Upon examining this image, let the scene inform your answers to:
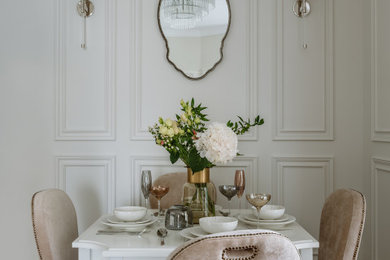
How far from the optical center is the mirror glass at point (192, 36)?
2.77m


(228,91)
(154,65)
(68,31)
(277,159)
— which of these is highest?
(68,31)

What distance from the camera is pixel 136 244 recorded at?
1.62 metres

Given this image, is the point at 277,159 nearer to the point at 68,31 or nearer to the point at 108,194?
the point at 108,194

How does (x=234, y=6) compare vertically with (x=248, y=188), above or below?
above

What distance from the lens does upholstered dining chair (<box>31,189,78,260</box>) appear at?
5.89 feet

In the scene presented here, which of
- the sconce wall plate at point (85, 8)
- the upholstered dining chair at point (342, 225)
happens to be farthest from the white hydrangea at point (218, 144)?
the sconce wall plate at point (85, 8)

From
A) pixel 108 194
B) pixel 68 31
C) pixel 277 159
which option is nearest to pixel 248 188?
pixel 277 159

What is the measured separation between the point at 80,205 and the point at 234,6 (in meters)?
1.68

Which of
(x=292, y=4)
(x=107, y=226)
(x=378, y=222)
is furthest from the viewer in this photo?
(x=292, y=4)

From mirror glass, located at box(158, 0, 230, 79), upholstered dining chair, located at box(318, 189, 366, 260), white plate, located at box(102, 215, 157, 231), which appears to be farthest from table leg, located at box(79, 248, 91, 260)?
mirror glass, located at box(158, 0, 230, 79)

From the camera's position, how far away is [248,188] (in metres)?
2.77

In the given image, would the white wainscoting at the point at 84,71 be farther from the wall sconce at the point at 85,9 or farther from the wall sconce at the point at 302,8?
the wall sconce at the point at 302,8

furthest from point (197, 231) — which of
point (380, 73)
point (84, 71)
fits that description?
point (84, 71)

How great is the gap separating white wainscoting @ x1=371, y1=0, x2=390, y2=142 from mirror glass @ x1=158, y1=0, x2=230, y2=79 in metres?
0.95
